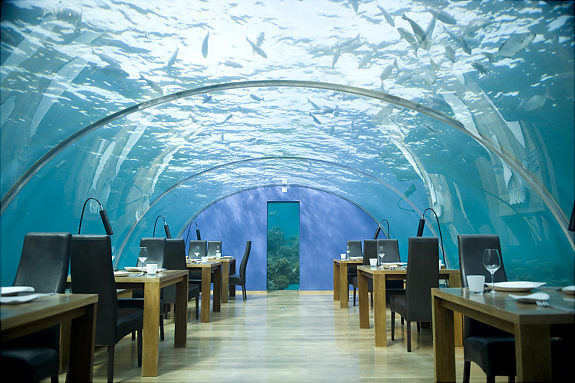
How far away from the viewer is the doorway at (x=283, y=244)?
37.1 ft

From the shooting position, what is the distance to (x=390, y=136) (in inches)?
240

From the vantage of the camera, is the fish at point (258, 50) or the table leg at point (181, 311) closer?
the fish at point (258, 50)

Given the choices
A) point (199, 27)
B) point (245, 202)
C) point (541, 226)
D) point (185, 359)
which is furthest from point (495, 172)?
point (245, 202)

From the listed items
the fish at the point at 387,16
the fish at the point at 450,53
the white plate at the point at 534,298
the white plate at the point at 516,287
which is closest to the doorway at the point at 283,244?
the fish at the point at 450,53

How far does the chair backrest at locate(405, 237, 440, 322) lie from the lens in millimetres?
4129

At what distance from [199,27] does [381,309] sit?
3.27 m

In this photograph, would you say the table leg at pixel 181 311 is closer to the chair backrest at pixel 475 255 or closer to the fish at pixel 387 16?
the chair backrest at pixel 475 255

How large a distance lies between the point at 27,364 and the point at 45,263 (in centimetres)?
96

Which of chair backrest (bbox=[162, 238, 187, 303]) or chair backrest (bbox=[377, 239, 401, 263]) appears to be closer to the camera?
chair backrest (bbox=[162, 238, 187, 303])

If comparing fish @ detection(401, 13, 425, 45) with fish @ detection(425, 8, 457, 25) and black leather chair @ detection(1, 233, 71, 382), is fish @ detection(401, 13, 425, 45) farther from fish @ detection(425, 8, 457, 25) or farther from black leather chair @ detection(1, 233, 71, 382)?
black leather chair @ detection(1, 233, 71, 382)

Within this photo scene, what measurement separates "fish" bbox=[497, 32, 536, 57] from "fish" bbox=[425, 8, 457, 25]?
1.50 ft

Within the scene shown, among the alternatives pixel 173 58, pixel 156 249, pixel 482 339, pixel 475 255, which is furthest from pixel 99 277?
pixel 475 255

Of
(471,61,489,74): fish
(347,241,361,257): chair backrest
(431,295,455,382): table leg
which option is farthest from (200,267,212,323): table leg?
(471,61,489,74): fish

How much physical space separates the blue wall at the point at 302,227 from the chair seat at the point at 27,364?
8666 millimetres
